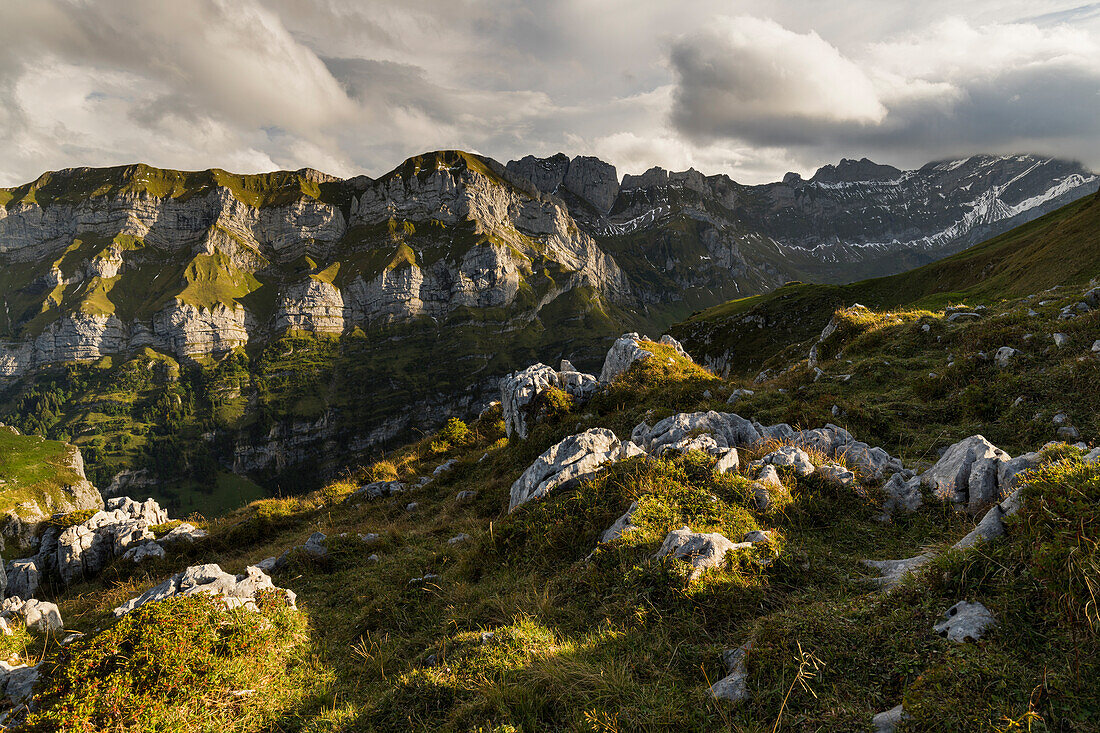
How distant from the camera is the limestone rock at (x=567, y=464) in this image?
35.9ft

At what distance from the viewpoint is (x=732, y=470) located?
31.9 feet

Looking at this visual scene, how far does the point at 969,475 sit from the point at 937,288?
209 ft

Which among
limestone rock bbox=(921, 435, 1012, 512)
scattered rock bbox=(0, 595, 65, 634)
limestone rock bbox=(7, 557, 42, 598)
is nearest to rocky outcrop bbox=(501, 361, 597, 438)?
limestone rock bbox=(921, 435, 1012, 512)

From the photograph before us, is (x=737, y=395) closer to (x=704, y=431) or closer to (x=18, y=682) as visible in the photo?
(x=704, y=431)

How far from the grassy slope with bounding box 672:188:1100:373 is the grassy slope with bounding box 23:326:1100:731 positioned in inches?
1509

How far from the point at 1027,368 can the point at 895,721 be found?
16.3 meters

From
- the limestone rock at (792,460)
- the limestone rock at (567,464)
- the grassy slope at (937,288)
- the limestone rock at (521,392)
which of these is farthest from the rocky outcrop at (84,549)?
the grassy slope at (937,288)

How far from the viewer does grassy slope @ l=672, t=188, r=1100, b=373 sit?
111ft

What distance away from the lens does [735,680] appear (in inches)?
186

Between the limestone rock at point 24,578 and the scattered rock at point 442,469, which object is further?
the scattered rock at point 442,469

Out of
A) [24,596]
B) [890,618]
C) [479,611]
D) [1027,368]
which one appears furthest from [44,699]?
[1027,368]

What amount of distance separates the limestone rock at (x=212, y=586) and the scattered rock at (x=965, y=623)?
10.9 meters

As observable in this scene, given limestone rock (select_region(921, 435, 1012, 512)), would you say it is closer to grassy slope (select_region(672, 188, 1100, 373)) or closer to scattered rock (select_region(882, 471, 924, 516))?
scattered rock (select_region(882, 471, 924, 516))

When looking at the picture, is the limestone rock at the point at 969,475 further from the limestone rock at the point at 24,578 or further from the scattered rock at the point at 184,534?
the limestone rock at the point at 24,578
